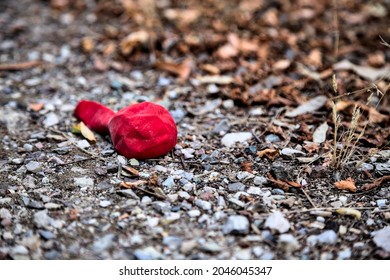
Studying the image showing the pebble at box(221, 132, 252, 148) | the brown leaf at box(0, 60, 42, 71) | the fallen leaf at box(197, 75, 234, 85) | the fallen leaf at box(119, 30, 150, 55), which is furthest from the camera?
the fallen leaf at box(119, 30, 150, 55)

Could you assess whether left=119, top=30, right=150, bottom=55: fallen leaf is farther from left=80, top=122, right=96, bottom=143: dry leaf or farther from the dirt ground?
left=80, top=122, right=96, bottom=143: dry leaf

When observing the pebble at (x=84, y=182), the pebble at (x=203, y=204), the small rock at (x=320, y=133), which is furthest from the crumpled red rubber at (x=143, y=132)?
the small rock at (x=320, y=133)

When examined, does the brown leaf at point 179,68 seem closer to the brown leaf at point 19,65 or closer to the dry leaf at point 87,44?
the dry leaf at point 87,44

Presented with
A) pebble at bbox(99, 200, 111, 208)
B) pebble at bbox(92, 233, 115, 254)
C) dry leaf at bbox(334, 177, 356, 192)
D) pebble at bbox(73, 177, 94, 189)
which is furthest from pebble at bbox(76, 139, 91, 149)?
dry leaf at bbox(334, 177, 356, 192)

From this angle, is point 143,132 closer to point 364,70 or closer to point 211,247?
point 211,247

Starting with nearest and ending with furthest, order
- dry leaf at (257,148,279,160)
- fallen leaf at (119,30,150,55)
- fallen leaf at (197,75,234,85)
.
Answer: dry leaf at (257,148,279,160), fallen leaf at (197,75,234,85), fallen leaf at (119,30,150,55)

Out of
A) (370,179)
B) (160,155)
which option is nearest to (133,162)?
(160,155)

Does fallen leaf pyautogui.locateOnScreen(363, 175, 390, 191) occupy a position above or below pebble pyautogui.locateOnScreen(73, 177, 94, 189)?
above

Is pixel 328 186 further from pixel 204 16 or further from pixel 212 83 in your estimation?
pixel 204 16
